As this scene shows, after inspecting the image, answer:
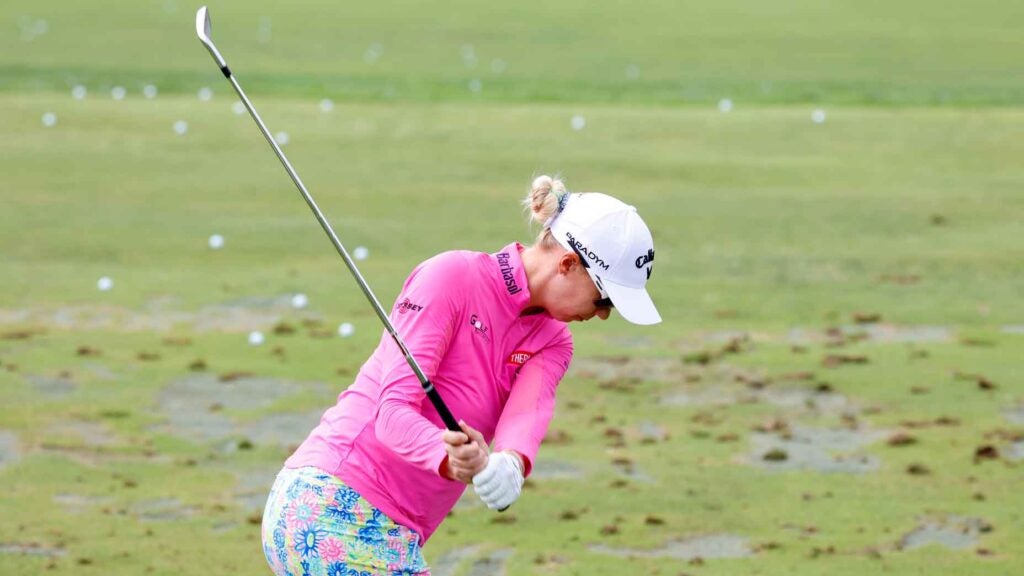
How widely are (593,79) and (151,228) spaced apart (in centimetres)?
810

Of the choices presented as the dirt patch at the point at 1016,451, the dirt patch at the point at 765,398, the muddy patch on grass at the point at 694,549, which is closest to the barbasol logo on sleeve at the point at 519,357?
the muddy patch on grass at the point at 694,549

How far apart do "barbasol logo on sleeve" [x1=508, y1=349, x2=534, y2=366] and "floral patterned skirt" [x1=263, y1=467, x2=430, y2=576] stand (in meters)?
0.43

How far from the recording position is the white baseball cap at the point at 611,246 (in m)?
3.41

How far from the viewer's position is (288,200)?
40.2 ft

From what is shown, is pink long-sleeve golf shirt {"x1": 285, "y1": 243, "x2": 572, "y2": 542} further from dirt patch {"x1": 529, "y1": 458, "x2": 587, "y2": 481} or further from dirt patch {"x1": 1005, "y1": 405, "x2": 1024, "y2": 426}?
dirt patch {"x1": 1005, "y1": 405, "x2": 1024, "y2": 426}

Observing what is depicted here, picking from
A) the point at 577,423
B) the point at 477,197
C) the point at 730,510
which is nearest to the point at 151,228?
the point at 477,197

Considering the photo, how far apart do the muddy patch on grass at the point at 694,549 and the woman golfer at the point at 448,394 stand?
239 centimetres

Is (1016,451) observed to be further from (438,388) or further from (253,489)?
(438,388)

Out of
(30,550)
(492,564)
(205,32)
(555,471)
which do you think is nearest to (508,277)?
(205,32)

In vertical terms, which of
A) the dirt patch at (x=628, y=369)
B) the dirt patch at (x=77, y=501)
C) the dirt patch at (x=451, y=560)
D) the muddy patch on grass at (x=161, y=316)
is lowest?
the muddy patch on grass at (x=161, y=316)

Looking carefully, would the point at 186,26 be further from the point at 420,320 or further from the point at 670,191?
the point at 420,320

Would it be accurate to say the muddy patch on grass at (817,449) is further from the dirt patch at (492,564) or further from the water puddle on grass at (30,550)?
the water puddle on grass at (30,550)

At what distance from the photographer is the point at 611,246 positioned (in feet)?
11.2

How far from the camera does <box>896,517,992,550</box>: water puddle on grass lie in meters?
5.95
